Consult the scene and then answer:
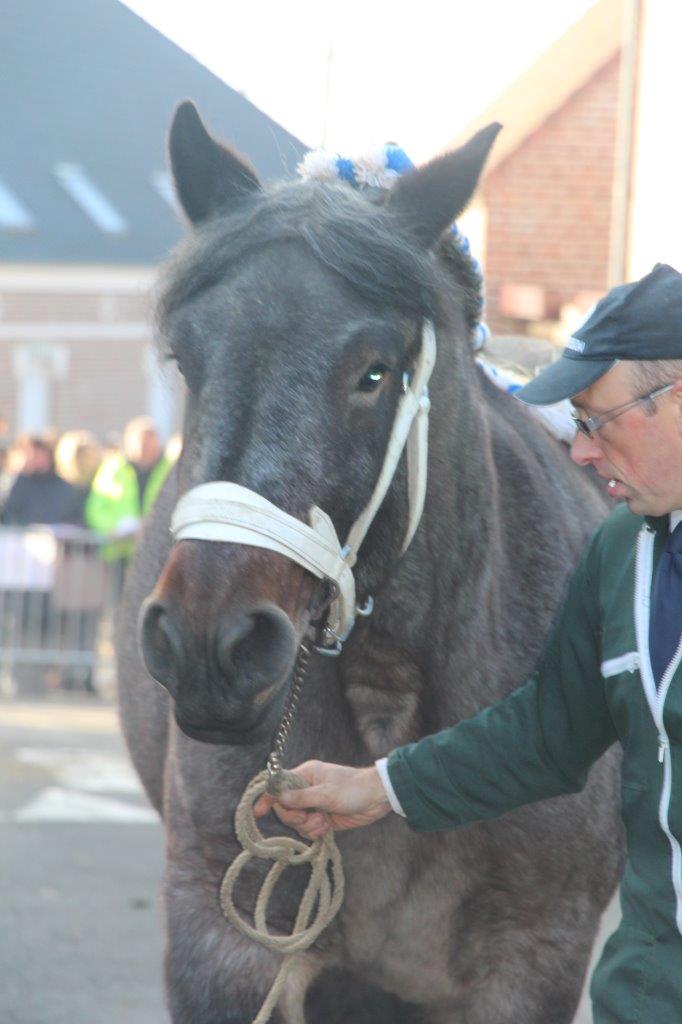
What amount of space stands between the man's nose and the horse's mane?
462 mm

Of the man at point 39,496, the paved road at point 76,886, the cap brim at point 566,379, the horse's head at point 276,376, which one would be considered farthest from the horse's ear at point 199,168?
the man at point 39,496

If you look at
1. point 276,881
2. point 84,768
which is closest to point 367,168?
point 276,881

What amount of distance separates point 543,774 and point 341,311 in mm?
934

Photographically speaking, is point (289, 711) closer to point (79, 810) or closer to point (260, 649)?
point (260, 649)

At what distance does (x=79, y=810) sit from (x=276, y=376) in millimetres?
5567

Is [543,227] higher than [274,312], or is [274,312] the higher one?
[543,227]

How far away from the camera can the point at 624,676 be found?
2.60 meters

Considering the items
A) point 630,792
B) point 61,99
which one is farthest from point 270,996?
point 61,99

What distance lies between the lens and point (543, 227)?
1484 cm

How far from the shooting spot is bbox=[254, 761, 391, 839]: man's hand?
9.66 feet

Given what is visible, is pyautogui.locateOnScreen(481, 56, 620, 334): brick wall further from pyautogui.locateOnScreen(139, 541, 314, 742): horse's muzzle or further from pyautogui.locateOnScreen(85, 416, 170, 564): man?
pyautogui.locateOnScreen(139, 541, 314, 742): horse's muzzle

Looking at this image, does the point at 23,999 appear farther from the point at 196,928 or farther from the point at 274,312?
the point at 274,312

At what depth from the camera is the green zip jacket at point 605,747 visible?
2.52 meters

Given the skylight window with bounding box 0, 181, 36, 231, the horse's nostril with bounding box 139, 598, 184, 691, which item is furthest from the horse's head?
the skylight window with bounding box 0, 181, 36, 231
